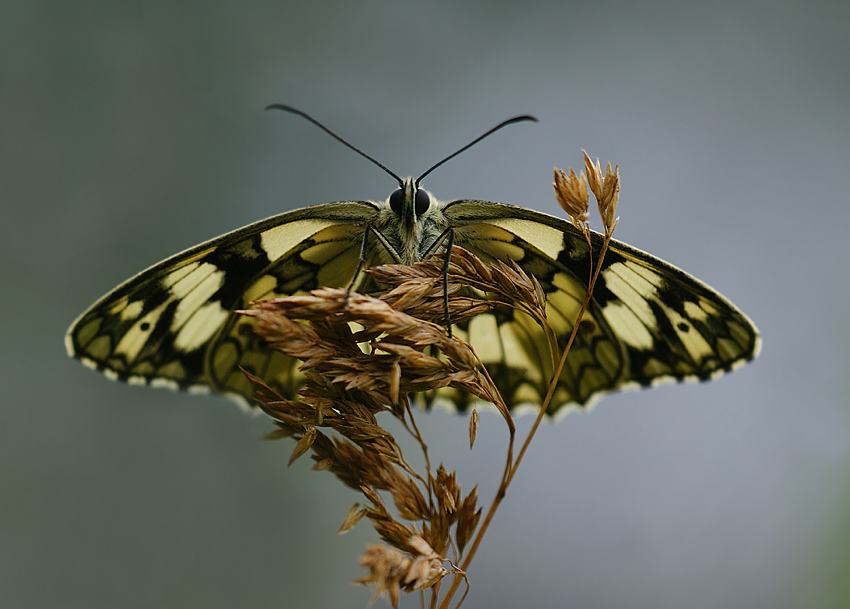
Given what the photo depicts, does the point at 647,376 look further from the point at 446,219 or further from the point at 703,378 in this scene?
the point at 446,219

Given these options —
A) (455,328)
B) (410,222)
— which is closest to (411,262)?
(410,222)

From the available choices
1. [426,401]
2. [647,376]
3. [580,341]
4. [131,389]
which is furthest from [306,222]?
[131,389]

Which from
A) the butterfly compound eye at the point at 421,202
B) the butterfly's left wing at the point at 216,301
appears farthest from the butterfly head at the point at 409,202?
the butterfly's left wing at the point at 216,301

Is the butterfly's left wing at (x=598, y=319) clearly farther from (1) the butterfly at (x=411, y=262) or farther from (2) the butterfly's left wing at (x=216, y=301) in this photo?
(2) the butterfly's left wing at (x=216, y=301)

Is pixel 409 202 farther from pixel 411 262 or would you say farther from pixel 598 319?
pixel 598 319

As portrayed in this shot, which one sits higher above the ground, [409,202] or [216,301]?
[409,202]

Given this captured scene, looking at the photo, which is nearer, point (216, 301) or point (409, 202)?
point (409, 202)

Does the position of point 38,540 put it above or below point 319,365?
below
